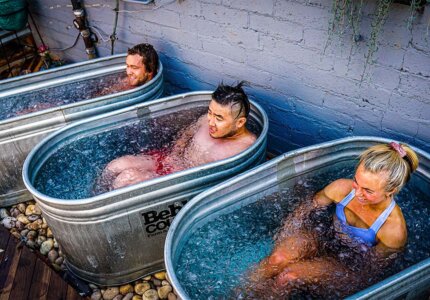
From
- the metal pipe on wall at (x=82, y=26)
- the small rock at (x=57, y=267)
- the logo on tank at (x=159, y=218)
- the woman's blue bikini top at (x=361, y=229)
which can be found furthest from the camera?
the metal pipe on wall at (x=82, y=26)

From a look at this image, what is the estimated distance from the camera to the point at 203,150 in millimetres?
2809

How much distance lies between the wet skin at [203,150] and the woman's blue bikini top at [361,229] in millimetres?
729

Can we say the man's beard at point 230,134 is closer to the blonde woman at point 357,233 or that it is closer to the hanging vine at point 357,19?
the blonde woman at point 357,233

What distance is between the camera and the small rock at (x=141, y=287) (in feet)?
Result: 8.75

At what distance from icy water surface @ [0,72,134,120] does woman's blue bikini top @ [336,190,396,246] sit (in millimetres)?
2079

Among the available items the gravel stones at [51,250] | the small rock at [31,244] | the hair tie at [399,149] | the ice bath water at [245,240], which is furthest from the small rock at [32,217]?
the hair tie at [399,149]

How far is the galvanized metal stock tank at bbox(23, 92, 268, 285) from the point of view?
7.23ft

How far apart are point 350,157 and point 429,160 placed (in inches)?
18.2

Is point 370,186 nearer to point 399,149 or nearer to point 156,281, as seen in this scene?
point 399,149

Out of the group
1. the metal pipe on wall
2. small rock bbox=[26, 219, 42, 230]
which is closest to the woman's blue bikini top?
small rock bbox=[26, 219, 42, 230]

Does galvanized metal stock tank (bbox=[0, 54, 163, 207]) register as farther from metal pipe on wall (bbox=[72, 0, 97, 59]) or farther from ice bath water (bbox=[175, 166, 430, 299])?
ice bath water (bbox=[175, 166, 430, 299])

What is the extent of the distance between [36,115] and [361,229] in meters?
2.28

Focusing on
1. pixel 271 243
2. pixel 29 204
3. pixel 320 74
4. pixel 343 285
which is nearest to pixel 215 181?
pixel 271 243

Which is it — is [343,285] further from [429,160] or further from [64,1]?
[64,1]
